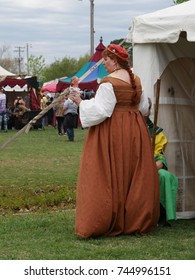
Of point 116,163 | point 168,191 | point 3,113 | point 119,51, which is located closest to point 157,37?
point 119,51

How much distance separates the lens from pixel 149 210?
7.83m

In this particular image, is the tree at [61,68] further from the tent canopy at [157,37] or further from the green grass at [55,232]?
the tent canopy at [157,37]

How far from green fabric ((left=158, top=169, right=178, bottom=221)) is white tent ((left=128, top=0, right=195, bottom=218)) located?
549mm

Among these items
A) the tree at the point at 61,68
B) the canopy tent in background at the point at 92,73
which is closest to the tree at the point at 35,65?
the tree at the point at 61,68

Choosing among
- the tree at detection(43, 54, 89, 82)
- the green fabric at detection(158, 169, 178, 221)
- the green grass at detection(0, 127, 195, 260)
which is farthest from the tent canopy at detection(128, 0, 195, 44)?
the tree at detection(43, 54, 89, 82)

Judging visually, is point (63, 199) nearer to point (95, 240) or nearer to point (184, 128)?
point (184, 128)

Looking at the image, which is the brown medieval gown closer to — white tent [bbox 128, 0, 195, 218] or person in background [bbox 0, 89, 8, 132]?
white tent [bbox 128, 0, 195, 218]

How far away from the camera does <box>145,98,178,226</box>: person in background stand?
8.29 meters

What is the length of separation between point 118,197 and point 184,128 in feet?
5.17

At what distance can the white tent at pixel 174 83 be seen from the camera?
7969 mm

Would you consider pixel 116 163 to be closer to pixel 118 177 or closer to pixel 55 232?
pixel 118 177

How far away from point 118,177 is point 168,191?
78 cm

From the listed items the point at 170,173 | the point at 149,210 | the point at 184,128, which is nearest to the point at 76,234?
the point at 149,210
